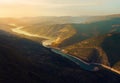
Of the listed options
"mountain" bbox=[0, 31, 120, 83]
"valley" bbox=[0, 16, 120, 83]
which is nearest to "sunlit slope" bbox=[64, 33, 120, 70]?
"valley" bbox=[0, 16, 120, 83]

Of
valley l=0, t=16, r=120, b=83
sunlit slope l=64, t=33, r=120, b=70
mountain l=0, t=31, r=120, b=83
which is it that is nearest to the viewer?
mountain l=0, t=31, r=120, b=83

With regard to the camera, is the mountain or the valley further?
the valley

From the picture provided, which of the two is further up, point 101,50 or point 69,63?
point 101,50

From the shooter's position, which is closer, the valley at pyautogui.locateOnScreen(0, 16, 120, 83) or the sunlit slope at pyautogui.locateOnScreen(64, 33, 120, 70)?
the valley at pyautogui.locateOnScreen(0, 16, 120, 83)

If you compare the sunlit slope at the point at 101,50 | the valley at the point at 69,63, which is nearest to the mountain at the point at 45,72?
the valley at the point at 69,63

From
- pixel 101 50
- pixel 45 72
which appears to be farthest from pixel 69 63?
pixel 101 50

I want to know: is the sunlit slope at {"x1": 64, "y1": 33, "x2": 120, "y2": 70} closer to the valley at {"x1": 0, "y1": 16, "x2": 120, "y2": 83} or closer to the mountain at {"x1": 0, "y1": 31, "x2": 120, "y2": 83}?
the valley at {"x1": 0, "y1": 16, "x2": 120, "y2": 83}

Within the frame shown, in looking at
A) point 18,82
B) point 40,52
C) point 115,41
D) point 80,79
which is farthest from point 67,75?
point 115,41

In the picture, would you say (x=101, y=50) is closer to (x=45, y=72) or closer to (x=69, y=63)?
(x=69, y=63)

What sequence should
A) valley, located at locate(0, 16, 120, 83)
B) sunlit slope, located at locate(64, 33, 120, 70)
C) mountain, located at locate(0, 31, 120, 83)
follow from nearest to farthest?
mountain, located at locate(0, 31, 120, 83), valley, located at locate(0, 16, 120, 83), sunlit slope, located at locate(64, 33, 120, 70)
